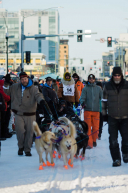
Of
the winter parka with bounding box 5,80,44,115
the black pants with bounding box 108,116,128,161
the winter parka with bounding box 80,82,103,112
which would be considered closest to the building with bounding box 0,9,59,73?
the winter parka with bounding box 80,82,103,112

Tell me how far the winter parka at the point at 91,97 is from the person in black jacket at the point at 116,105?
93.2 inches

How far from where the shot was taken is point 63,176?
6422 mm

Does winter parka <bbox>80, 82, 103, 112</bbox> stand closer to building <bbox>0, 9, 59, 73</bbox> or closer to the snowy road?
the snowy road

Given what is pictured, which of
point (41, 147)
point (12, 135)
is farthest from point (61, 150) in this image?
point (12, 135)

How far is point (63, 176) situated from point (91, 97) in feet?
12.3

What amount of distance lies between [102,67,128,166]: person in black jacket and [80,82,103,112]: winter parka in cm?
237

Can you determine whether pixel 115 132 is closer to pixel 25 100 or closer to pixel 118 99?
pixel 118 99

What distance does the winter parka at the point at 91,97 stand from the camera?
32.2ft

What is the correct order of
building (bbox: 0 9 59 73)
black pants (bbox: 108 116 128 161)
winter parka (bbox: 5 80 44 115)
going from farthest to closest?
→ 1. building (bbox: 0 9 59 73)
2. winter parka (bbox: 5 80 44 115)
3. black pants (bbox: 108 116 128 161)

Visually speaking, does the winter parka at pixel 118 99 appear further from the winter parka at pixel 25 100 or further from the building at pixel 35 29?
the building at pixel 35 29

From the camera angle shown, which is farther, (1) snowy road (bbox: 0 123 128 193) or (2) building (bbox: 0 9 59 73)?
(2) building (bbox: 0 9 59 73)

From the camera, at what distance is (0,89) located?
10.4m

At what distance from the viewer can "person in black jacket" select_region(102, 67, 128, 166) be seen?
7.19m

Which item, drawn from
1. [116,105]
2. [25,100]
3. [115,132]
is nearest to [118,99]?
[116,105]
